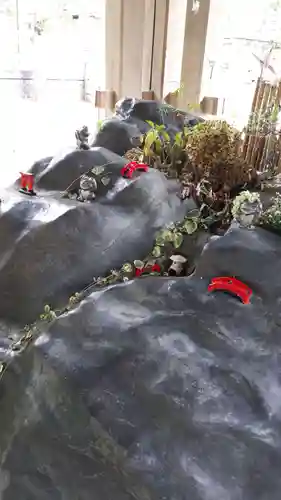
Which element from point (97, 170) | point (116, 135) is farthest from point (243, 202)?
point (116, 135)

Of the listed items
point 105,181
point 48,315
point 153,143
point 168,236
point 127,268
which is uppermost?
point 153,143

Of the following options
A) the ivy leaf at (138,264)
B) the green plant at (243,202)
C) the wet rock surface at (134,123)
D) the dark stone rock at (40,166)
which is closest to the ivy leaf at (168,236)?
the ivy leaf at (138,264)

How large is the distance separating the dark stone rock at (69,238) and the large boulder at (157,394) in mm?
444

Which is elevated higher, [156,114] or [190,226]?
[156,114]

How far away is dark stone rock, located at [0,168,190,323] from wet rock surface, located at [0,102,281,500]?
37cm

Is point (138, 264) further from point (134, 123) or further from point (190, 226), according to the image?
point (134, 123)

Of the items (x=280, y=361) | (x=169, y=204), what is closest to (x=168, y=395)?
(x=280, y=361)

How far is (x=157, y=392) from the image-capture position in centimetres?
166

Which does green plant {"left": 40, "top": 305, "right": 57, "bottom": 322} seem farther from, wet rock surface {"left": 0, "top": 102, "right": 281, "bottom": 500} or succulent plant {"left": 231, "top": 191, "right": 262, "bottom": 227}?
succulent plant {"left": 231, "top": 191, "right": 262, "bottom": 227}

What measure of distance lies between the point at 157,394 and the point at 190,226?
861 millimetres

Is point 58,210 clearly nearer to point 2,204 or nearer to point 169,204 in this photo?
point 2,204

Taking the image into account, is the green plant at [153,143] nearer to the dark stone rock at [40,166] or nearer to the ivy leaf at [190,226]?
the dark stone rock at [40,166]

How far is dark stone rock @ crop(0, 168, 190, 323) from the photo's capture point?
2332 mm

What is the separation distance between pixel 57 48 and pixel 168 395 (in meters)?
4.22
